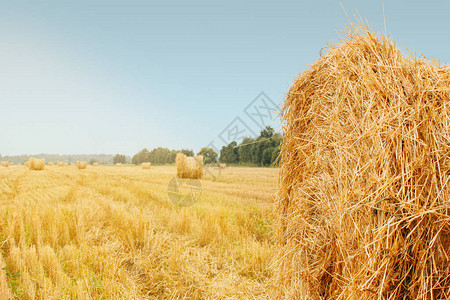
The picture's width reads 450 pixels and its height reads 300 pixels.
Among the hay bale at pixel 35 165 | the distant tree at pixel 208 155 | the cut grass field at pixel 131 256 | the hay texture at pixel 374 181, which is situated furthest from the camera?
the hay bale at pixel 35 165

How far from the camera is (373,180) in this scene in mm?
1617

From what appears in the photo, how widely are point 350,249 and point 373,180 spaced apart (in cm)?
58

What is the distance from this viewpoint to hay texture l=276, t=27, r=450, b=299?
151cm

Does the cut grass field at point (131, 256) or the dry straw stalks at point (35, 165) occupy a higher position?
the dry straw stalks at point (35, 165)

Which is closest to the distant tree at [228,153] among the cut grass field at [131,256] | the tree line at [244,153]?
the tree line at [244,153]

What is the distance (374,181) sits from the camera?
1.60 m

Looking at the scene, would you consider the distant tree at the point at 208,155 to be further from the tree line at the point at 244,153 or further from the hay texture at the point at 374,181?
the hay texture at the point at 374,181

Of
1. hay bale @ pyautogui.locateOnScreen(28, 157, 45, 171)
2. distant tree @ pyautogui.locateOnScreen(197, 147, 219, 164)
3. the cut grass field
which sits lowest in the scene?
the cut grass field

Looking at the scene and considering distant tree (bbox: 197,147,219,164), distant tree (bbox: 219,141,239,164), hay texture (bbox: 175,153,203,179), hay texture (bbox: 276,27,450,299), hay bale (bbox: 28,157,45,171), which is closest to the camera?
hay texture (bbox: 276,27,450,299)

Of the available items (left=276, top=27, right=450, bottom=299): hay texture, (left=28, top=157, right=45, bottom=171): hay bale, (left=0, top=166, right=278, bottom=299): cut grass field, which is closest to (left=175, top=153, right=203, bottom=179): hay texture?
(left=0, top=166, right=278, bottom=299): cut grass field

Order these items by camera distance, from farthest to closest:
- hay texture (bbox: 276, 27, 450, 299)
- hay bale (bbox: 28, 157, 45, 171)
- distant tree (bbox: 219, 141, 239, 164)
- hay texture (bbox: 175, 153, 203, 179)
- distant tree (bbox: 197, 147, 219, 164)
A: hay bale (bbox: 28, 157, 45, 171) < distant tree (bbox: 197, 147, 219, 164) < distant tree (bbox: 219, 141, 239, 164) < hay texture (bbox: 175, 153, 203, 179) < hay texture (bbox: 276, 27, 450, 299)

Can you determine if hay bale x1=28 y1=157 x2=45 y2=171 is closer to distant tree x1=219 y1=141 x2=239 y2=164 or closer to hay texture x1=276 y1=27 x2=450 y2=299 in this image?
distant tree x1=219 y1=141 x2=239 y2=164

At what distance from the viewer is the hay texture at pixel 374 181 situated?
1512mm

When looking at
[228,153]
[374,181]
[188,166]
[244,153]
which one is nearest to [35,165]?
[188,166]
